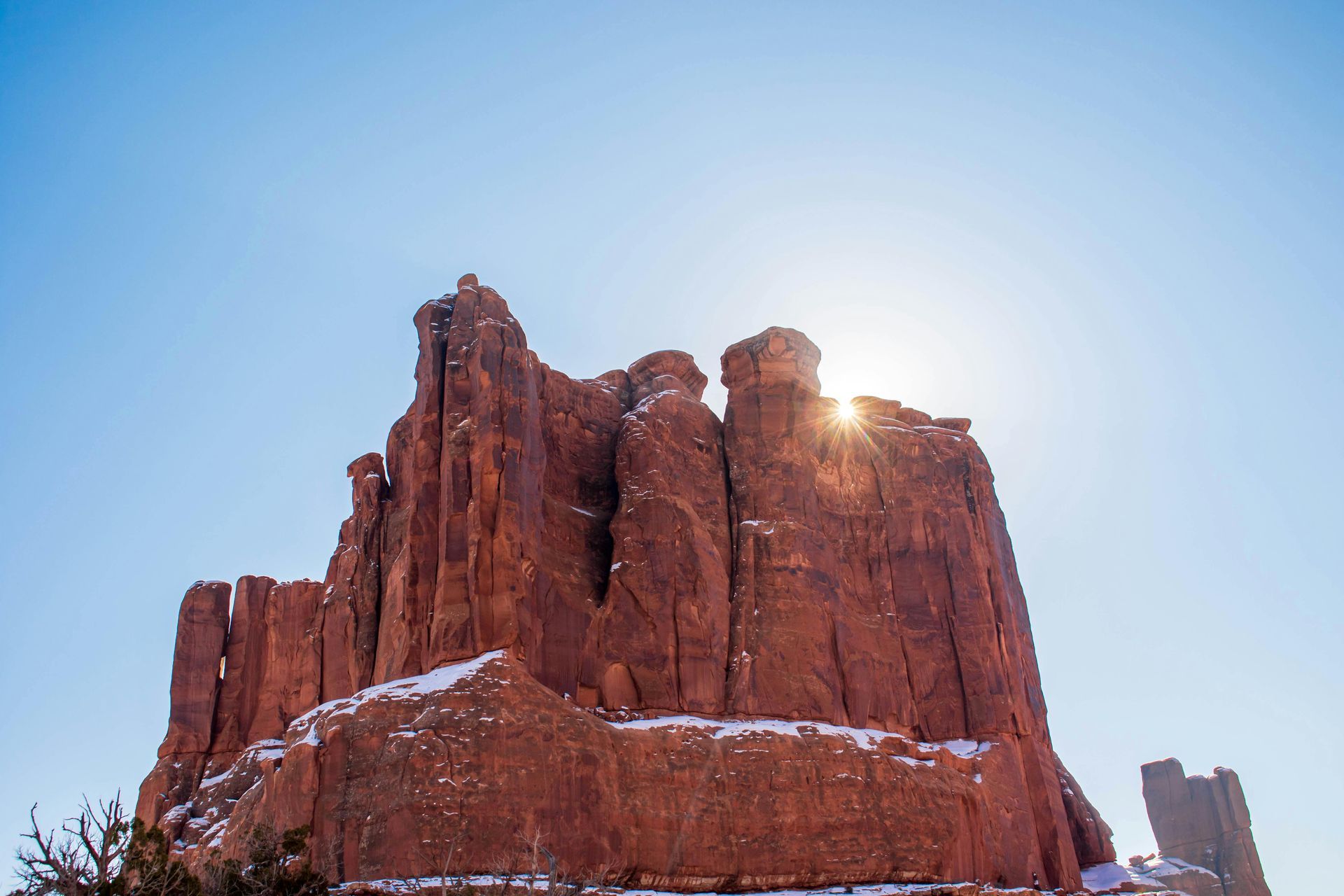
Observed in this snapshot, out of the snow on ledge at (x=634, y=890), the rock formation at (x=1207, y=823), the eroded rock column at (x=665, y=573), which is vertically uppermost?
the eroded rock column at (x=665, y=573)

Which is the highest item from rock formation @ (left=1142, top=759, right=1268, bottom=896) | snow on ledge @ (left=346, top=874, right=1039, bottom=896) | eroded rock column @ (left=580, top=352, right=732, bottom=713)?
eroded rock column @ (left=580, top=352, right=732, bottom=713)

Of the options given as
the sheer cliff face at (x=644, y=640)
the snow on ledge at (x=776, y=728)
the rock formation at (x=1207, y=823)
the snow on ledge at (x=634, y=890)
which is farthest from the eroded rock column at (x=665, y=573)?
the rock formation at (x=1207, y=823)

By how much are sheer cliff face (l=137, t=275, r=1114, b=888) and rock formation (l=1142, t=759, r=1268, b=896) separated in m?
45.1

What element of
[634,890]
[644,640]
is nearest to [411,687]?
[634,890]

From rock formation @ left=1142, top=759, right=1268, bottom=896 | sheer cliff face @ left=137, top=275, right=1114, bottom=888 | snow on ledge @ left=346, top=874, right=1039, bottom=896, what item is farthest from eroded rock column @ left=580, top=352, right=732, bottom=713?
rock formation @ left=1142, top=759, right=1268, bottom=896

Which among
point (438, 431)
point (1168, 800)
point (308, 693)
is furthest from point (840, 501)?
point (1168, 800)

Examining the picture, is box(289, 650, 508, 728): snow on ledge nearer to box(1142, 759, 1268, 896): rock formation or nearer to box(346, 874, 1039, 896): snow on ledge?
box(346, 874, 1039, 896): snow on ledge

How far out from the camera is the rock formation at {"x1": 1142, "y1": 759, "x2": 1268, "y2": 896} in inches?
3954

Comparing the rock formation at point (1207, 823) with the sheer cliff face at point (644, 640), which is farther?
the rock formation at point (1207, 823)

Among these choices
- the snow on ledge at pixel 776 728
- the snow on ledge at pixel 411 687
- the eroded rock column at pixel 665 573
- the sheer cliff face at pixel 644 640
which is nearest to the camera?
the snow on ledge at pixel 411 687

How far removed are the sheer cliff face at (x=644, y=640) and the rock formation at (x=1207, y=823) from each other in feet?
148

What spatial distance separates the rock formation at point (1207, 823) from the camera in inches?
3954

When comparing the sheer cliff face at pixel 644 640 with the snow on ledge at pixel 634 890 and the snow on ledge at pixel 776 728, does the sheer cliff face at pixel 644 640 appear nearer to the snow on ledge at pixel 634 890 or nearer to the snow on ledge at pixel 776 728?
the snow on ledge at pixel 776 728

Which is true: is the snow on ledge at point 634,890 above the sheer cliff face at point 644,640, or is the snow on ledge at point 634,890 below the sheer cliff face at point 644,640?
below
